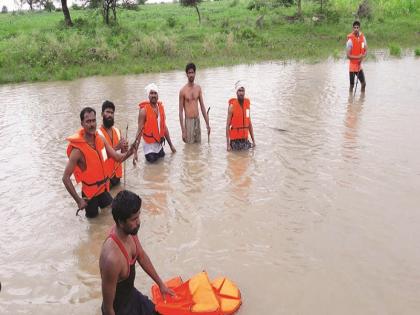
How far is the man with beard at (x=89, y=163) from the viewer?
4910mm

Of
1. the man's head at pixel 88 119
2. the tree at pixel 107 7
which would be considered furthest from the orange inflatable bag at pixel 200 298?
the tree at pixel 107 7

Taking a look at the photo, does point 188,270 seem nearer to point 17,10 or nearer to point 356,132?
point 356,132

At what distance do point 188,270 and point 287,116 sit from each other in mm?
6089

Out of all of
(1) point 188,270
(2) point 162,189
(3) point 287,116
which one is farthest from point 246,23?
(1) point 188,270

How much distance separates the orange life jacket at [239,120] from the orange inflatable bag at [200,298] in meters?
3.93

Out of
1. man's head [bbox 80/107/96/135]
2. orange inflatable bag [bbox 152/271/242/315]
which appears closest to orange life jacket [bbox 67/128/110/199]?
man's head [bbox 80/107/96/135]

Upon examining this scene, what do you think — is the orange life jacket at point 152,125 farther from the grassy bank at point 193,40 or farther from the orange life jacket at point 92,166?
the grassy bank at point 193,40

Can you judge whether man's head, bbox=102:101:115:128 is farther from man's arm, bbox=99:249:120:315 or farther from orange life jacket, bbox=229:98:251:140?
man's arm, bbox=99:249:120:315

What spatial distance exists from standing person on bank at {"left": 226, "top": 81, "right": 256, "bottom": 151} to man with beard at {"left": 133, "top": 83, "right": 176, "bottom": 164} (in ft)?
3.50

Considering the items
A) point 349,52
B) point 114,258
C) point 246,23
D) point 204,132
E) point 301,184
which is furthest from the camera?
point 246,23

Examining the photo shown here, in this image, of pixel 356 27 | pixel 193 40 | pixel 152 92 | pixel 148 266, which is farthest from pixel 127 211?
pixel 193 40

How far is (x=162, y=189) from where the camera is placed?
251 inches

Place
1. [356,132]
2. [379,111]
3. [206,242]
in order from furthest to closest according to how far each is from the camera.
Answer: [379,111] → [356,132] → [206,242]

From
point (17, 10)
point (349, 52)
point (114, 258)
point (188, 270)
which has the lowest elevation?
point (188, 270)
